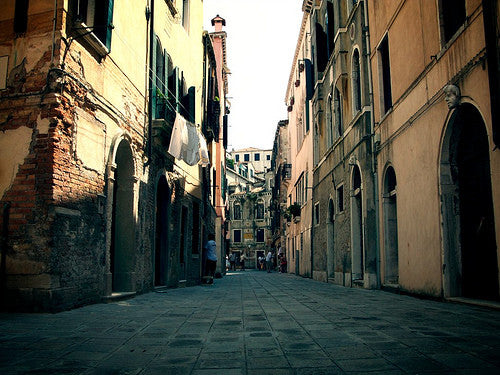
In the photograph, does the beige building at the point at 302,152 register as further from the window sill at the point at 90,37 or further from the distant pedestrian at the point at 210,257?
the window sill at the point at 90,37

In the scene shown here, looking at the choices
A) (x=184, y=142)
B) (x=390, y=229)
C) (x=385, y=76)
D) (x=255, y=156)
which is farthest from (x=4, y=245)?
(x=255, y=156)

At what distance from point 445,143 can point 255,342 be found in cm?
488

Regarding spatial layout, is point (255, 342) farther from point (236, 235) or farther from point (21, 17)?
point (236, 235)

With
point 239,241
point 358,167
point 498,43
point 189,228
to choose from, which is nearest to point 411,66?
point 498,43

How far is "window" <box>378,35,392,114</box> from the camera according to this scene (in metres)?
10.3

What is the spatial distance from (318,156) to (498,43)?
13.1m

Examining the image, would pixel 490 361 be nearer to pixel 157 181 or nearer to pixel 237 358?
pixel 237 358

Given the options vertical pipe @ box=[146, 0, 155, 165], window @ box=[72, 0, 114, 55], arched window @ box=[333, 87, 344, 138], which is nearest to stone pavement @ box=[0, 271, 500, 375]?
window @ box=[72, 0, 114, 55]

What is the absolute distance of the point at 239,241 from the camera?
178 feet

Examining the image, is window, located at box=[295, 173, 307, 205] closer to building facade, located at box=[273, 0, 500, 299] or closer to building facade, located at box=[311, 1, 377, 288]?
building facade, located at box=[311, 1, 377, 288]

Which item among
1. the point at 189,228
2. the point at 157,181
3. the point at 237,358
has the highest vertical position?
the point at 157,181

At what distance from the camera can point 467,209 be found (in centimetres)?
695

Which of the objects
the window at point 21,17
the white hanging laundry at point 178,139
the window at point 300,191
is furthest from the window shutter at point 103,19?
the window at point 300,191

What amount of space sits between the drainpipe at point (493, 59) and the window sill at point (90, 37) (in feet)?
17.6
